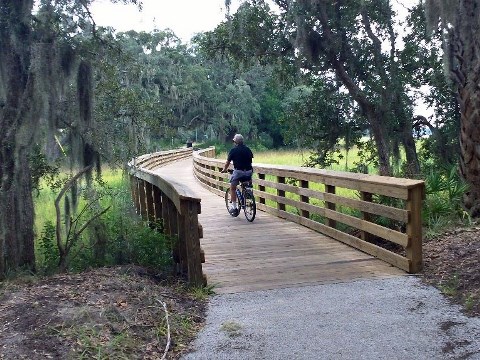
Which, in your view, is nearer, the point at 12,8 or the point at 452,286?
the point at 452,286

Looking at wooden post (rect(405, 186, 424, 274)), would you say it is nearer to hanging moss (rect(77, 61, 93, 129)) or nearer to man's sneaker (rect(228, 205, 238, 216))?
hanging moss (rect(77, 61, 93, 129))

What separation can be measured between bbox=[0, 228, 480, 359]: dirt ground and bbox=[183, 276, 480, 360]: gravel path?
190 millimetres

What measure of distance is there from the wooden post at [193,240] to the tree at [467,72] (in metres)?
4.10

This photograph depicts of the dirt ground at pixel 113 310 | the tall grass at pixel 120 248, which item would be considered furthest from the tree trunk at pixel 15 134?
the dirt ground at pixel 113 310

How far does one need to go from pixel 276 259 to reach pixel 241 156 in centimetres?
379

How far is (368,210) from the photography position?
23.2 feet

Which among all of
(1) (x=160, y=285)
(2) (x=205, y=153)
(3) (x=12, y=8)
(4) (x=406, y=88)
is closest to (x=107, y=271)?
(1) (x=160, y=285)

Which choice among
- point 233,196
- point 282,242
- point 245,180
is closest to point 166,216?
point 282,242

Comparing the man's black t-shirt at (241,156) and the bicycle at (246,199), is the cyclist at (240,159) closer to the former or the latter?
the man's black t-shirt at (241,156)

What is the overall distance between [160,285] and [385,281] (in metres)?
2.22

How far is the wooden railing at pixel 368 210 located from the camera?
614cm

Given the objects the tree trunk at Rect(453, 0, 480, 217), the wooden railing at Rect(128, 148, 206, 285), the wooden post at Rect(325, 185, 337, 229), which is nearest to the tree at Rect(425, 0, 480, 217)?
the tree trunk at Rect(453, 0, 480, 217)

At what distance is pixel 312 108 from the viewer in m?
14.2

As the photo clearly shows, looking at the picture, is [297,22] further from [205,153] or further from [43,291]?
[205,153]
